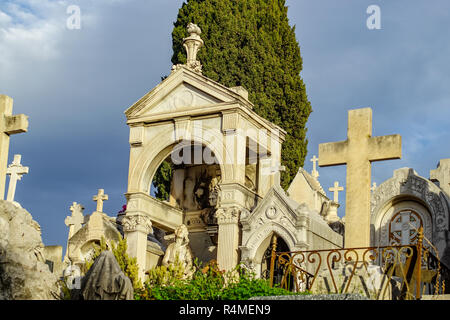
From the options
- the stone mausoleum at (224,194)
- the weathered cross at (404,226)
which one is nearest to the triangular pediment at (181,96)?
the stone mausoleum at (224,194)

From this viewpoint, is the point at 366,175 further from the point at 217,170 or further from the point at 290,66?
the point at 290,66

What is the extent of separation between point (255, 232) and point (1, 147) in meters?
5.36

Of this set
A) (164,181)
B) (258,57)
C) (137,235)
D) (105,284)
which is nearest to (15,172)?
(137,235)

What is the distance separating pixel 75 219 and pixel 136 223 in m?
5.31

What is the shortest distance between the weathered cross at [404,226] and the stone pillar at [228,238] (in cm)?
330

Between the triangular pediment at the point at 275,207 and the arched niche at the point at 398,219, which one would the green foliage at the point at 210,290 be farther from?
the arched niche at the point at 398,219

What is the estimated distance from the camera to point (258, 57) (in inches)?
1031

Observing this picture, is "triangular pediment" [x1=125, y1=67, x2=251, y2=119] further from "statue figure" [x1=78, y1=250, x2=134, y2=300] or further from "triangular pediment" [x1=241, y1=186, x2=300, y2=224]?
"statue figure" [x1=78, y1=250, x2=134, y2=300]

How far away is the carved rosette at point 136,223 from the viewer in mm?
17234

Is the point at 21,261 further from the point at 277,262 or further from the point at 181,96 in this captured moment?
the point at 181,96
